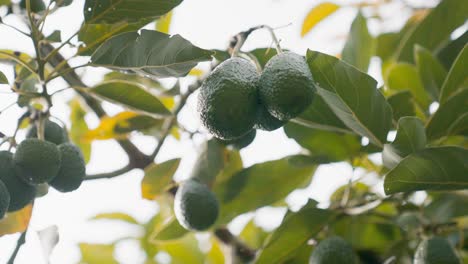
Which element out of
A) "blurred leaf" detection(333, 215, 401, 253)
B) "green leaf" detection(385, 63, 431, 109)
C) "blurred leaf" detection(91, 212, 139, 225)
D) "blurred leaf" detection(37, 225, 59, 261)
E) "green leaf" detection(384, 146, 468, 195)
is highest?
"green leaf" detection(384, 146, 468, 195)

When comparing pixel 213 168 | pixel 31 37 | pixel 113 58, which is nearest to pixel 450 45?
pixel 213 168

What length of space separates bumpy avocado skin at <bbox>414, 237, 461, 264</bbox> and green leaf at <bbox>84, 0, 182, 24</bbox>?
2.62 ft

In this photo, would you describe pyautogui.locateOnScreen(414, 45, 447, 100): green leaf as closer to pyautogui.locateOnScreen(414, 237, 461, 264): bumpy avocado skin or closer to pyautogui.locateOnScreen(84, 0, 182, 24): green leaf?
pyautogui.locateOnScreen(414, 237, 461, 264): bumpy avocado skin

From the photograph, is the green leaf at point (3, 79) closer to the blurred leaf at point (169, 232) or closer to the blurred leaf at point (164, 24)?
the blurred leaf at point (169, 232)

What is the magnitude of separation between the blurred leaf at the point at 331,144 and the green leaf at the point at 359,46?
208 millimetres

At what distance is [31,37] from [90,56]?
5.3 inches

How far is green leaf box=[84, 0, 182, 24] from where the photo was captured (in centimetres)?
133

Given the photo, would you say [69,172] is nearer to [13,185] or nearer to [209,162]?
[13,185]

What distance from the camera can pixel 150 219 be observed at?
114 inches

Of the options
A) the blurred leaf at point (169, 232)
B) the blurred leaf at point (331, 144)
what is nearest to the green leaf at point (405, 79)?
the blurred leaf at point (331, 144)

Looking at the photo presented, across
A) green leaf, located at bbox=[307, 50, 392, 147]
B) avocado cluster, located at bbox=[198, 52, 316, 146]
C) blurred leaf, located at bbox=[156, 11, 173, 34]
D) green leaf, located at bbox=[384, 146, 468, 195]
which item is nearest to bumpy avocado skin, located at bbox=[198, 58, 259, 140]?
avocado cluster, located at bbox=[198, 52, 316, 146]

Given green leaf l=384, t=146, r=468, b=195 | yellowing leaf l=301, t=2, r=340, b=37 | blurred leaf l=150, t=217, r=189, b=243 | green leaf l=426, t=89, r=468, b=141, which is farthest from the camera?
yellowing leaf l=301, t=2, r=340, b=37

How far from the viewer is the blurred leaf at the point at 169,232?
6.32 feet

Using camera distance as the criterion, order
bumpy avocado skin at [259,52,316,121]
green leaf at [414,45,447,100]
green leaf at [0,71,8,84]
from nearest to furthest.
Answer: bumpy avocado skin at [259,52,316,121] < green leaf at [0,71,8,84] < green leaf at [414,45,447,100]
